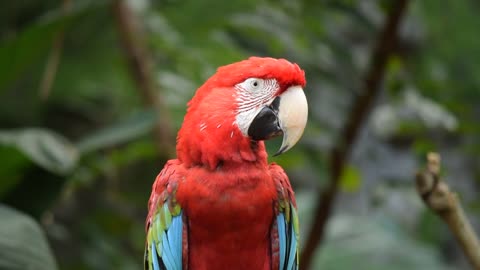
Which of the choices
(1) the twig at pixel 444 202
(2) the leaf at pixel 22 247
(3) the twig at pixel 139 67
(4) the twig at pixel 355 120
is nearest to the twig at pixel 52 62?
(3) the twig at pixel 139 67

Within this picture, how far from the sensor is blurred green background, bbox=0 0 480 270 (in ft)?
5.66

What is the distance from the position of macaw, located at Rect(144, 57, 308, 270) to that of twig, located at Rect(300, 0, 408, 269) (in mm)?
734

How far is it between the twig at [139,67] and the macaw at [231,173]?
42.5 inches

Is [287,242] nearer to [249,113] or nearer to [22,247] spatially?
[249,113]

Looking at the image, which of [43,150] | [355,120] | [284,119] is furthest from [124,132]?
[284,119]

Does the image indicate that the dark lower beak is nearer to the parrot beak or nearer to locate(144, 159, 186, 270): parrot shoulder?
the parrot beak

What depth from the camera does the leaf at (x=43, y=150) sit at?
1559 millimetres

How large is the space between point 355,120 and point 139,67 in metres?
0.72

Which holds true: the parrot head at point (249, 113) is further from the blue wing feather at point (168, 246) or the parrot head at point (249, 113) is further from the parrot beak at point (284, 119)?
the blue wing feather at point (168, 246)

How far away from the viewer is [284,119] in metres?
0.95

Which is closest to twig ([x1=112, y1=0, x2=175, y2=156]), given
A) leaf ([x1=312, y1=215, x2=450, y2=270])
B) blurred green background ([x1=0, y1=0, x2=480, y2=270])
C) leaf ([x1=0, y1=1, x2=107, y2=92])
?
blurred green background ([x1=0, y1=0, x2=480, y2=270])

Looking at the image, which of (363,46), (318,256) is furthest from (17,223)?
(363,46)

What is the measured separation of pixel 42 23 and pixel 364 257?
1.12 meters

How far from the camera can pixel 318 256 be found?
2.14 m
